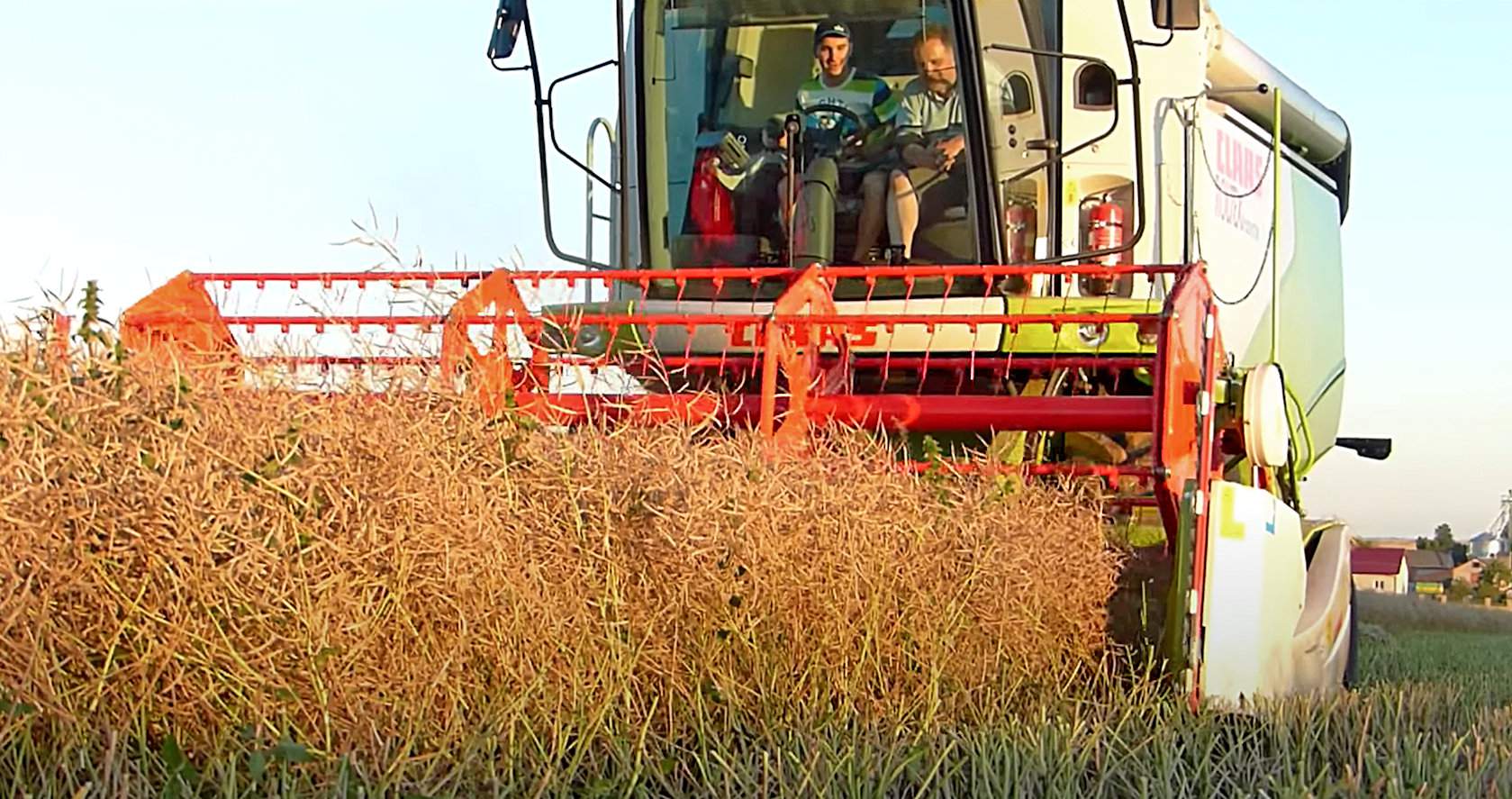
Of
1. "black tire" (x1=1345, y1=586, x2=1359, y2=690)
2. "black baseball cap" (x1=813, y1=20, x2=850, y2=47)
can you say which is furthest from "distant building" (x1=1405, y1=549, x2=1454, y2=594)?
"black baseball cap" (x1=813, y1=20, x2=850, y2=47)

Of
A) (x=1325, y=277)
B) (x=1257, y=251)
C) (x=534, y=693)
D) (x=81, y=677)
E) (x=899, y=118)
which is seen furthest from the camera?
(x=1325, y=277)

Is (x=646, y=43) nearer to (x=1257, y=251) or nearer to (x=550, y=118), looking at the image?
(x=550, y=118)

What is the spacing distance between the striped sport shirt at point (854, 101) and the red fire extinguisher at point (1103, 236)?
703mm

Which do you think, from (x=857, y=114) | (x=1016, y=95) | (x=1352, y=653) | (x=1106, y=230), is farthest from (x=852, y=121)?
(x=1352, y=653)

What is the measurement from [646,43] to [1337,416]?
4.03m

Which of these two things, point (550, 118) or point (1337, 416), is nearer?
point (550, 118)

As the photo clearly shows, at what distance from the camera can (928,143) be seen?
5957mm

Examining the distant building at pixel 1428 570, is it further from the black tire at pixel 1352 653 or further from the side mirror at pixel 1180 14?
the side mirror at pixel 1180 14

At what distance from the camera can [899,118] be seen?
601 centimetres

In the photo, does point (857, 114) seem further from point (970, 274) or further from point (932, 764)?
point (932, 764)

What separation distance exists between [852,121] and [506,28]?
111 cm

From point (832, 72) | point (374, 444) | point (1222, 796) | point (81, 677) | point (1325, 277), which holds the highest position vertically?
point (832, 72)

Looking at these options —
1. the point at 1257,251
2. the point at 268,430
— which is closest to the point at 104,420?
the point at 268,430

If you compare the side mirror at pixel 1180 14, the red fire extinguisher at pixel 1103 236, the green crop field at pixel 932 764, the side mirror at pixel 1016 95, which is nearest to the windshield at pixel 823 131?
the side mirror at pixel 1016 95
